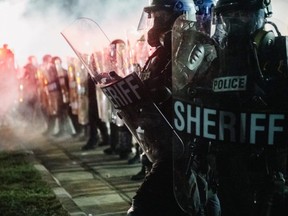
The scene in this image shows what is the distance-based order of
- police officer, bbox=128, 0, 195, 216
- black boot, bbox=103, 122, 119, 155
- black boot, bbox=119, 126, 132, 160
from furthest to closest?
black boot, bbox=103, 122, 119, 155 → black boot, bbox=119, 126, 132, 160 → police officer, bbox=128, 0, 195, 216

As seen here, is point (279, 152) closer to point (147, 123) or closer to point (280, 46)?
point (280, 46)

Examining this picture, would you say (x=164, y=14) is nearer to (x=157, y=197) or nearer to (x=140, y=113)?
(x=140, y=113)

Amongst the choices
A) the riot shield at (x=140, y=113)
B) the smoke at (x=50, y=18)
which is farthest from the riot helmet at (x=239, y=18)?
the smoke at (x=50, y=18)

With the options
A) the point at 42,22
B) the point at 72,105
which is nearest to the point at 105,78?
the point at 72,105

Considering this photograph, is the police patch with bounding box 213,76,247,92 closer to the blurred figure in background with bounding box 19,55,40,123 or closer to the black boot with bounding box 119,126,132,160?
the black boot with bounding box 119,126,132,160

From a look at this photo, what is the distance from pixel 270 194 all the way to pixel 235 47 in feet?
2.23

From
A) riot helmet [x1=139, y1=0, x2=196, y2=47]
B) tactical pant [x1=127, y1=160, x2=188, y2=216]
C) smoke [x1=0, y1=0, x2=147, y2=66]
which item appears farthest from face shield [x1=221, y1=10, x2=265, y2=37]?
smoke [x1=0, y1=0, x2=147, y2=66]

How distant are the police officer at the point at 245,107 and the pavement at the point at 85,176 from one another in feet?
10.8

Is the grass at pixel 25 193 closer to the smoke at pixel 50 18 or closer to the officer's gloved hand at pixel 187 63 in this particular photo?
the officer's gloved hand at pixel 187 63

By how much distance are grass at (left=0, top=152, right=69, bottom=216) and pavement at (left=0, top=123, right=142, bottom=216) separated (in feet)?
0.41

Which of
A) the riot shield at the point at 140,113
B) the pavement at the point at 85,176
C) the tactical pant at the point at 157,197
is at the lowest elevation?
the pavement at the point at 85,176

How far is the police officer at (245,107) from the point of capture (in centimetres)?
219

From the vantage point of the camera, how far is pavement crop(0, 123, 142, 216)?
5.91 metres

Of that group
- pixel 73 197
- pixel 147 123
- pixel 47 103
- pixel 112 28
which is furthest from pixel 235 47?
pixel 47 103
